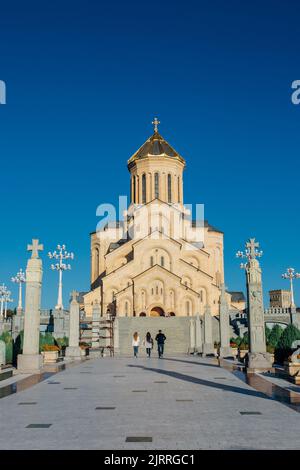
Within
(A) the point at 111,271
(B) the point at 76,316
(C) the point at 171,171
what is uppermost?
(C) the point at 171,171

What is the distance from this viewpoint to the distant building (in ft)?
357

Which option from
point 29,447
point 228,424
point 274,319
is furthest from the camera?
point 274,319

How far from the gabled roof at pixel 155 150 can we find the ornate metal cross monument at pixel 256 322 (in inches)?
1652

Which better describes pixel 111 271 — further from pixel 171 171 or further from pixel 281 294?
pixel 281 294

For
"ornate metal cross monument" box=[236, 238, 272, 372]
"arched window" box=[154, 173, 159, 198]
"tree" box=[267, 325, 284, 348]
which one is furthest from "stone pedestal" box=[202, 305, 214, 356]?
"arched window" box=[154, 173, 159, 198]

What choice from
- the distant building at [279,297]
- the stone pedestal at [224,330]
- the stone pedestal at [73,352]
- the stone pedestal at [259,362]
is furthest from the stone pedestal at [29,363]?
the distant building at [279,297]

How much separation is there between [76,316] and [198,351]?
834 centimetres

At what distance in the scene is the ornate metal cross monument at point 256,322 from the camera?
15227mm

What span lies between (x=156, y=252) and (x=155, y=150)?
12.4 metres

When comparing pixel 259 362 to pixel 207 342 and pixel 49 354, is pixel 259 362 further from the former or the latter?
pixel 207 342

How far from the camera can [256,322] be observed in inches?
616

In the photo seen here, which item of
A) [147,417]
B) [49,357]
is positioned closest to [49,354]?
[49,357]
